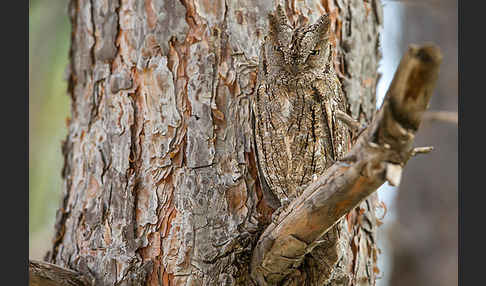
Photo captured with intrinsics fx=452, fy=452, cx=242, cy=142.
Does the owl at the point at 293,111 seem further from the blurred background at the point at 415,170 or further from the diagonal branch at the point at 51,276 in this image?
the blurred background at the point at 415,170

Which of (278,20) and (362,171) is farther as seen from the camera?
(278,20)

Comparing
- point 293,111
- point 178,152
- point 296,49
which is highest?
point 296,49

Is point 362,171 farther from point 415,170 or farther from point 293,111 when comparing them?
point 415,170

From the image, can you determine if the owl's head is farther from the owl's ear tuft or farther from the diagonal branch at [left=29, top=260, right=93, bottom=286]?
the diagonal branch at [left=29, top=260, right=93, bottom=286]

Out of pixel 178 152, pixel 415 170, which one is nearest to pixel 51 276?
pixel 178 152

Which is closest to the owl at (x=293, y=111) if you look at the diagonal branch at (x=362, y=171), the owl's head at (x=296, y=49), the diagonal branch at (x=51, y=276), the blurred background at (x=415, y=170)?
the owl's head at (x=296, y=49)

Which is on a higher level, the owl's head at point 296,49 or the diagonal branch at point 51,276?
the owl's head at point 296,49
